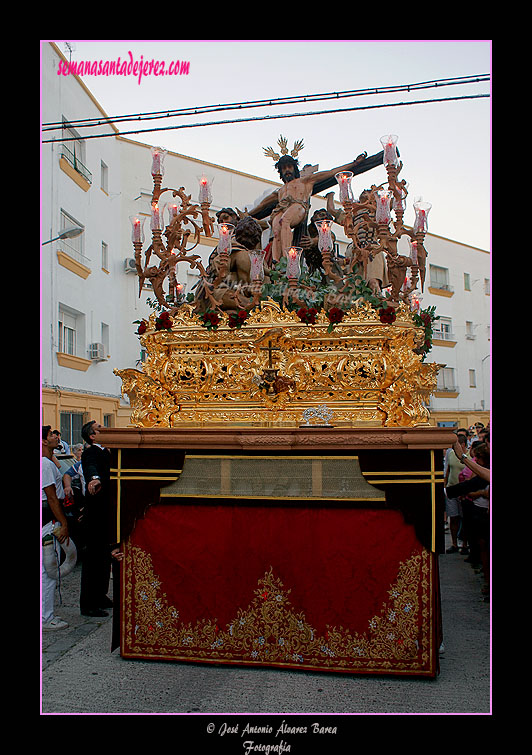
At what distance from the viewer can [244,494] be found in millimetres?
4973

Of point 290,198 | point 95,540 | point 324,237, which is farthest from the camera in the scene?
point 290,198

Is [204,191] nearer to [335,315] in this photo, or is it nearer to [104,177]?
[335,315]

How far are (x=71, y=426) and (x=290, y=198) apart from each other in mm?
9143

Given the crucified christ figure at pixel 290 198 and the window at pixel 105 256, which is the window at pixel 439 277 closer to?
the window at pixel 105 256

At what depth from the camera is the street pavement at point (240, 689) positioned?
4.13 meters

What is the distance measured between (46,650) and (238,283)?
163 inches

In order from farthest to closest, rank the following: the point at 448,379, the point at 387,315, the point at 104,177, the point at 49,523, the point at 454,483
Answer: the point at 448,379, the point at 104,177, the point at 454,483, the point at 49,523, the point at 387,315

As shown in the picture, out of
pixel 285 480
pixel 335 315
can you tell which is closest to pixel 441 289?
pixel 335 315

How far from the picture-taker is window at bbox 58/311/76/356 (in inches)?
540

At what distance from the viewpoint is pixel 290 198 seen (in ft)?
23.4

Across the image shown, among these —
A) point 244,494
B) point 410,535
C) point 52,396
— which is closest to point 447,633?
point 410,535

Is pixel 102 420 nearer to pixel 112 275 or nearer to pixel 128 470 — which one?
pixel 112 275

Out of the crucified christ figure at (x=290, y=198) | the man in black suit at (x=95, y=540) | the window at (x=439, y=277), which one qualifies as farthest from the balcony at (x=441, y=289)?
the man in black suit at (x=95, y=540)

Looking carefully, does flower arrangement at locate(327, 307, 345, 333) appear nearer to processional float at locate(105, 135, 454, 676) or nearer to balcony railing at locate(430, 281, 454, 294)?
processional float at locate(105, 135, 454, 676)
